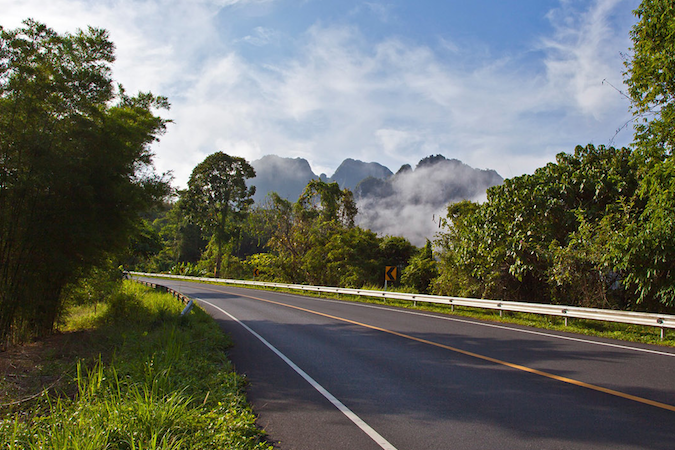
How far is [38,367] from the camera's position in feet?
24.1

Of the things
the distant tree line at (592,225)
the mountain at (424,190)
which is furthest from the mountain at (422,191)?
the distant tree line at (592,225)

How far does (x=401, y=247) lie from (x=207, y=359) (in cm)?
2800

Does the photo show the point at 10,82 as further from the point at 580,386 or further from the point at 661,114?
the point at 661,114

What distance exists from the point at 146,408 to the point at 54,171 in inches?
257

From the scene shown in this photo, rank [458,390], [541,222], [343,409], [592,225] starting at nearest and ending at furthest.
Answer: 1. [343,409]
2. [458,390]
3. [592,225]
4. [541,222]

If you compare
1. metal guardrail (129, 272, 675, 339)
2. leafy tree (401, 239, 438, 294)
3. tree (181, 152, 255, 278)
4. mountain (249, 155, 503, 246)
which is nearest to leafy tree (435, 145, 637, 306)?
metal guardrail (129, 272, 675, 339)

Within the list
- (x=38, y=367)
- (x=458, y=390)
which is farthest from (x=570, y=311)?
(x=38, y=367)

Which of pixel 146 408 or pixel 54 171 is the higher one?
pixel 54 171

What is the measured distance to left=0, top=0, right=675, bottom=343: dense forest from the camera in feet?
29.5

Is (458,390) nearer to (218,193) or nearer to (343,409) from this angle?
(343,409)

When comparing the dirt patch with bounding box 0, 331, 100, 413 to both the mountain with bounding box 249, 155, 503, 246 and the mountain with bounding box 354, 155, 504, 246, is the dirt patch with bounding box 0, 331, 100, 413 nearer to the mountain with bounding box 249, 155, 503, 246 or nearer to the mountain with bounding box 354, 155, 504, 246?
the mountain with bounding box 249, 155, 503, 246

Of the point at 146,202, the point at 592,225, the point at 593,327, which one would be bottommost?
the point at 593,327

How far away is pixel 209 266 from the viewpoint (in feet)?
174

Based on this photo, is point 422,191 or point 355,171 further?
point 355,171
